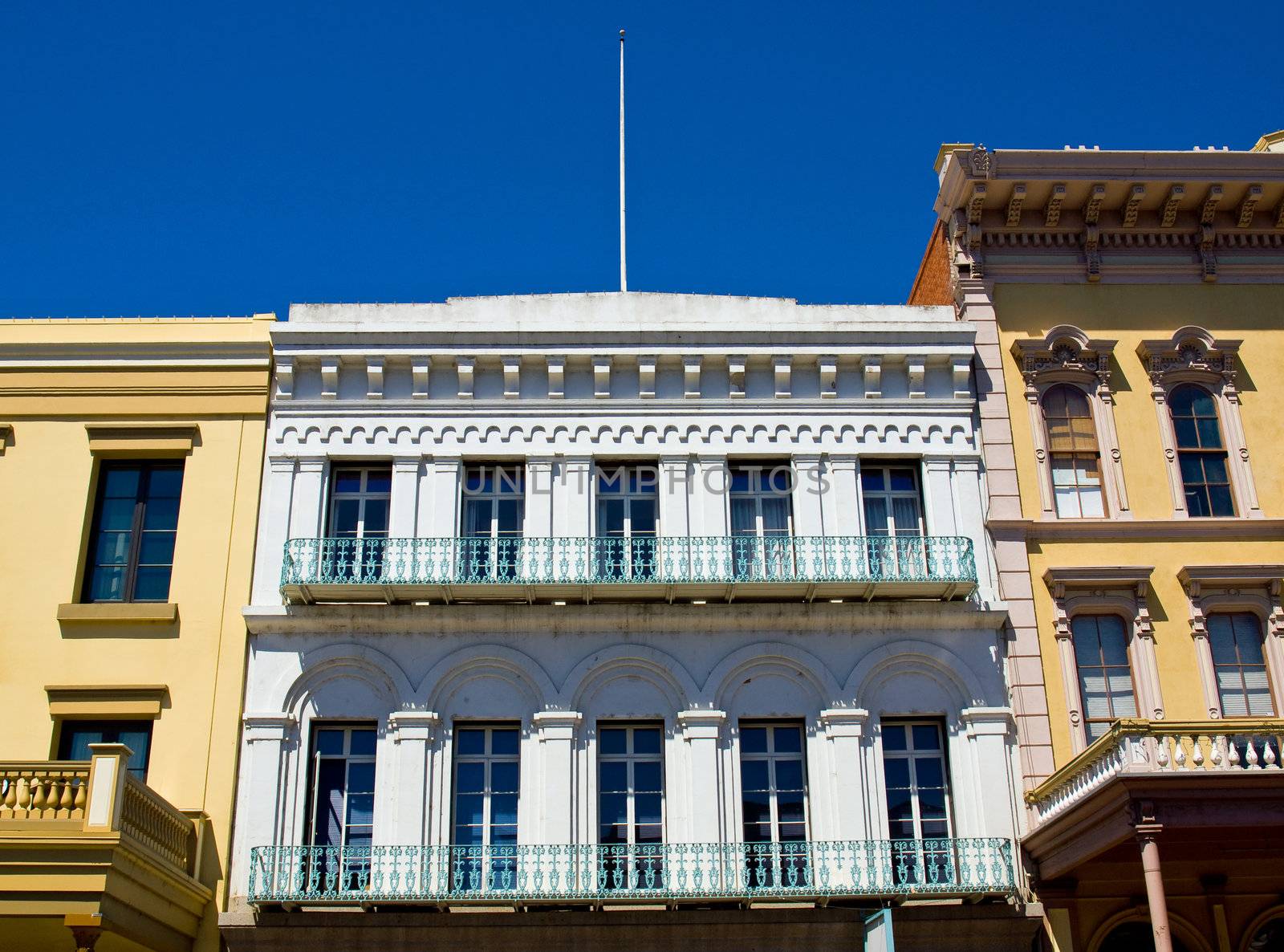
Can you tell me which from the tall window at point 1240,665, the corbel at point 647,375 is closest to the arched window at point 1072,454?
the tall window at point 1240,665

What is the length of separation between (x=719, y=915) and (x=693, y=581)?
443cm

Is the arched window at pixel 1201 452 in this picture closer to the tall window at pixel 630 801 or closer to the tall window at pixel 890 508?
the tall window at pixel 890 508

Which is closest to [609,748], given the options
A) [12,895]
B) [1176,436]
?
[12,895]

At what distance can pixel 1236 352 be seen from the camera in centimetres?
2262

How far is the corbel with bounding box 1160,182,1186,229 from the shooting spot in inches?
895

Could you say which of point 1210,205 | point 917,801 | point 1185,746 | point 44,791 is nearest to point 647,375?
point 917,801

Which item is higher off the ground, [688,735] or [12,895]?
[688,735]

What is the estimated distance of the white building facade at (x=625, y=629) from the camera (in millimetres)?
18781

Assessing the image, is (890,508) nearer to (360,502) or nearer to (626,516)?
(626,516)

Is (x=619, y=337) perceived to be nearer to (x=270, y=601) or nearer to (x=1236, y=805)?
(x=270, y=601)

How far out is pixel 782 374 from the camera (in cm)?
2206

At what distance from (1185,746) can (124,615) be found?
45.9 ft

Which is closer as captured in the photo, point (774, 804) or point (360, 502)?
point (774, 804)

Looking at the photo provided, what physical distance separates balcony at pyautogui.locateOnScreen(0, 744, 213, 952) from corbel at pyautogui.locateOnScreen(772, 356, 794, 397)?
10.6 metres
